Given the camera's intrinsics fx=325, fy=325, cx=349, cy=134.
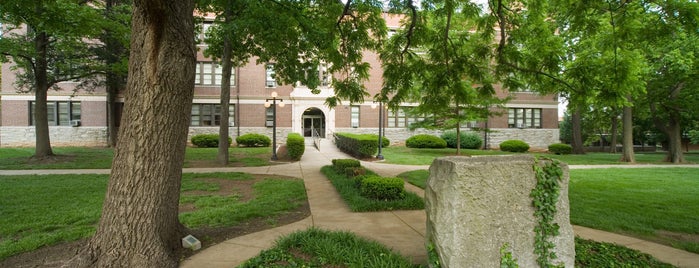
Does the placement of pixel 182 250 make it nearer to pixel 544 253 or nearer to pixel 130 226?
pixel 130 226

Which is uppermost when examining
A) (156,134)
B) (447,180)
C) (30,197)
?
(156,134)

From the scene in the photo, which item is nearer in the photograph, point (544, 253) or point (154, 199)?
point (544, 253)

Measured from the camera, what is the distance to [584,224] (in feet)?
17.4

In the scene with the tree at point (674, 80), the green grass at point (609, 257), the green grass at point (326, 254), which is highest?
the tree at point (674, 80)

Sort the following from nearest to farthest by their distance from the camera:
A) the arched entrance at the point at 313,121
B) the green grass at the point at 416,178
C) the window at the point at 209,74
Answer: the green grass at the point at 416,178 < the window at the point at 209,74 < the arched entrance at the point at 313,121

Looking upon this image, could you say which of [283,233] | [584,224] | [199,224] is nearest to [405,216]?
[283,233]

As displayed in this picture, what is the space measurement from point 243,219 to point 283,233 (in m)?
1.29

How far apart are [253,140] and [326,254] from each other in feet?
71.2

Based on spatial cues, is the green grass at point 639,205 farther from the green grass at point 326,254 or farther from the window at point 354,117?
the window at point 354,117

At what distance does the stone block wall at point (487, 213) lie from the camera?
2777 millimetres

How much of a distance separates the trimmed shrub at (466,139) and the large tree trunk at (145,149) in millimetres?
24727

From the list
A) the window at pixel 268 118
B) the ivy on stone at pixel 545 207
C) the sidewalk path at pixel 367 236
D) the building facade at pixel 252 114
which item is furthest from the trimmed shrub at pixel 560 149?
the ivy on stone at pixel 545 207

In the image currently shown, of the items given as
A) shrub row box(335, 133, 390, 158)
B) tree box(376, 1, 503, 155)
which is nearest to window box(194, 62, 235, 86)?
shrub row box(335, 133, 390, 158)

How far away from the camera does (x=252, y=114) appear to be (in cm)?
2605
